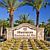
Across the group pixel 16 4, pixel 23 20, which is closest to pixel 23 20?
pixel 23 20

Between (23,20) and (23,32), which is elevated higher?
(23,20)

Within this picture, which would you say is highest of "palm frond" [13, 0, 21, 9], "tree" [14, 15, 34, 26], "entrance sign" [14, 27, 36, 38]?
"palm frond" [13, 0, 21, 9]

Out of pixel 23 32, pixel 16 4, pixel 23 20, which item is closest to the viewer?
pixel 23 32

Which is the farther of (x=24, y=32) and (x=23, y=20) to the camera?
(x=23, y=20)

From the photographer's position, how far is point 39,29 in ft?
139

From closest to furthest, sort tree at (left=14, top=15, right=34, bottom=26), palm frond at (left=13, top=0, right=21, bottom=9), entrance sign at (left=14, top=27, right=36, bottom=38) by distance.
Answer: entrance sign at (left=14, top=27, right=36, bottom=38)
palm frond at (left=13, top=0, right=21, bottom=9)
tree at (left=14, top=15, right=34, bottom=26)

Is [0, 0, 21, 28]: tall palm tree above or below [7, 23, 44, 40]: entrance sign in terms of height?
above

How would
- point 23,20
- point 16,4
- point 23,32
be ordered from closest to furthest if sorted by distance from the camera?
point 23,32 → point 16,4 → point 23,20

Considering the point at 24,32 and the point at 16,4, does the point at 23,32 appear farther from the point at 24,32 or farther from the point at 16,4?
the point at 16,4

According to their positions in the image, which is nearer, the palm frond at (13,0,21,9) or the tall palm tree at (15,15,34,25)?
the palm frond at (13,0,21,9)

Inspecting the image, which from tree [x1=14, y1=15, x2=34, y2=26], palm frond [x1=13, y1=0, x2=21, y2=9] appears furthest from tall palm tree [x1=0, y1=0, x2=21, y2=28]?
tree [x1=14, y1=15, x2=34, y2=26]

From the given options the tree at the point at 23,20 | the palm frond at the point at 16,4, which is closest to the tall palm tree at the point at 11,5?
the palm frond at the point at 16,4

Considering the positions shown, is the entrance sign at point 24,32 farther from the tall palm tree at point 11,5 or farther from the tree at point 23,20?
the tree at point 23,20

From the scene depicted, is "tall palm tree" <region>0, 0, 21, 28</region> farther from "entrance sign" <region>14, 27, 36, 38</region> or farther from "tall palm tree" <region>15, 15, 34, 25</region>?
"tall palm tree" <region>15, 15, 34, 25</region>
